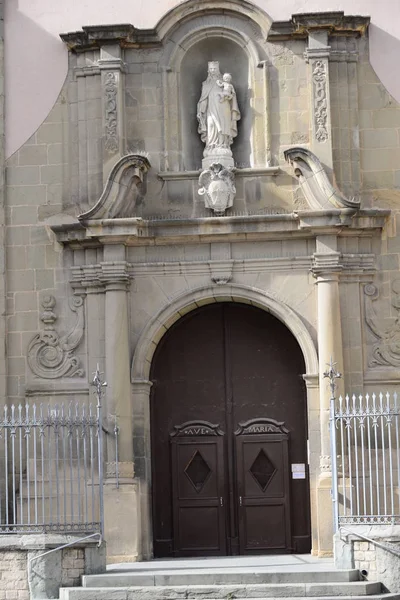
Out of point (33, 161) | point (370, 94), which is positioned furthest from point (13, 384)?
point (370, 94)

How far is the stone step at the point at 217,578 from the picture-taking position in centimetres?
1583

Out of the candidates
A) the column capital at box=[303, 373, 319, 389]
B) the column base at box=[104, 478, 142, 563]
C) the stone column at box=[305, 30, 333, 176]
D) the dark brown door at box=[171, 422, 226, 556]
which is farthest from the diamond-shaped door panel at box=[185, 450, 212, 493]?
the stone column at box=[305, 30, 333, 176]

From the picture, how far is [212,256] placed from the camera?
63.4ft

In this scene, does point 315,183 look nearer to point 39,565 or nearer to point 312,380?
point 312,380

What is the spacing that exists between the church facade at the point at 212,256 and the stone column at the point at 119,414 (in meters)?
0.03

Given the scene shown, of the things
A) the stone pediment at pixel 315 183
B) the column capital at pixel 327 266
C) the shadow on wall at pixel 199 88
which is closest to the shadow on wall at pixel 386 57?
the stone pediment at pixel 315 183

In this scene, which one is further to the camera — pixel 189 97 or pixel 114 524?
pixel 189 97

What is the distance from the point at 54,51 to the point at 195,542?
6.93 meters

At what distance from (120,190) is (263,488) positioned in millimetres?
4393

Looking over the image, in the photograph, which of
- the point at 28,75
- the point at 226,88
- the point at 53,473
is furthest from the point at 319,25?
the point at 53,473

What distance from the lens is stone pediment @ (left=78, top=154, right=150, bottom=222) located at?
19.0 metres

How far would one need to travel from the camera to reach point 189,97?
787 inches

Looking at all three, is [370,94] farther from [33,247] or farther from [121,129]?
[33,247]

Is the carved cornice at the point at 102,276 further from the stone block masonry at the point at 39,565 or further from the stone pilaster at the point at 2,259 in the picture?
the stone block masonry at the point at 39,565
